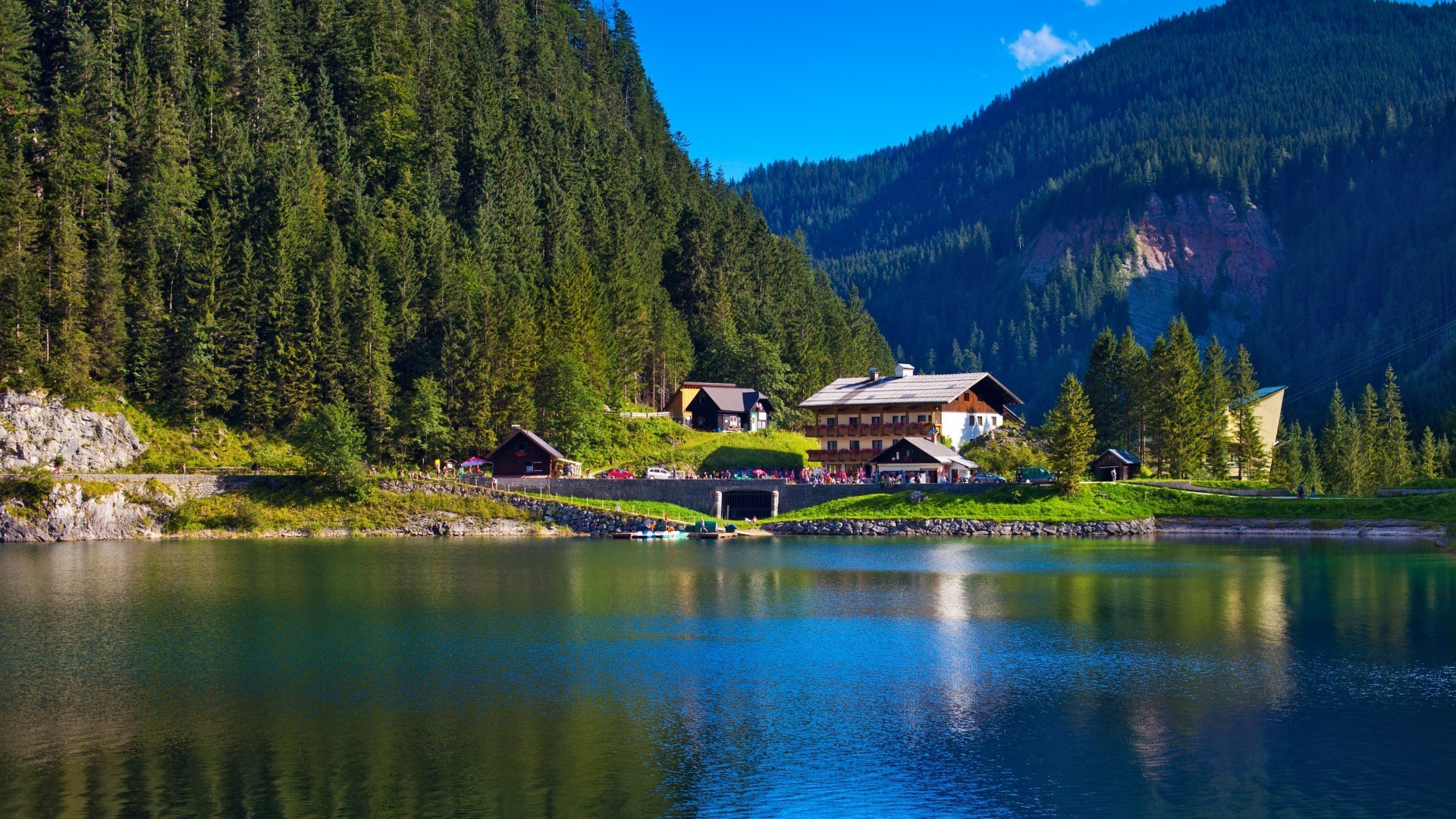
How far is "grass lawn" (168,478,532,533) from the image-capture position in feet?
291

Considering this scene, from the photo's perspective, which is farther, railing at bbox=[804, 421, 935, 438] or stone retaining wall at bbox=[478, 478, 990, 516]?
railing at bbox=[804, 421, 935, 438]

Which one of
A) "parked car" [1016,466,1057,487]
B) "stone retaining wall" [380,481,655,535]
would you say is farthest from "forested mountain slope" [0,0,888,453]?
"parked car" [1016,466,1057,487]

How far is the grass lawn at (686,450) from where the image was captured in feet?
→ 364

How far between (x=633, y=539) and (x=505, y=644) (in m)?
49.0

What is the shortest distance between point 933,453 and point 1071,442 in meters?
15.1

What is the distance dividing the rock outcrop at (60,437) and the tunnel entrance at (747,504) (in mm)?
47234

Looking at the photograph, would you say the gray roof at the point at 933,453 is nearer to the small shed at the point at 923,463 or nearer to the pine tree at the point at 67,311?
the small shed at the point at 923,463

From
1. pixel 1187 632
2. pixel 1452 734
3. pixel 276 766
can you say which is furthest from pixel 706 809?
pixel 1187 632

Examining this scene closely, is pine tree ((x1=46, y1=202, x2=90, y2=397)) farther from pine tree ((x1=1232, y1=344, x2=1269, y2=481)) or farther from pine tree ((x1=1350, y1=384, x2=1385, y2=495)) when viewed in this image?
pine tree ((x1=1350, y1=384, x2=1385, y2=495))

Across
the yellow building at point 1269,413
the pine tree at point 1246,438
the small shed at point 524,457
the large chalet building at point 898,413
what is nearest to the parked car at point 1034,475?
the large chalet building at point 898,413

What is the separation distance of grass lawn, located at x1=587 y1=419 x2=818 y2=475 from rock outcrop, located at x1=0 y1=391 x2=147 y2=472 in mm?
38765

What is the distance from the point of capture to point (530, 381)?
107375 mm

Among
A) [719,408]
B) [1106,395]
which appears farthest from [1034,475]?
[719,408]

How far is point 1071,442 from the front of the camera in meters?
89.4
